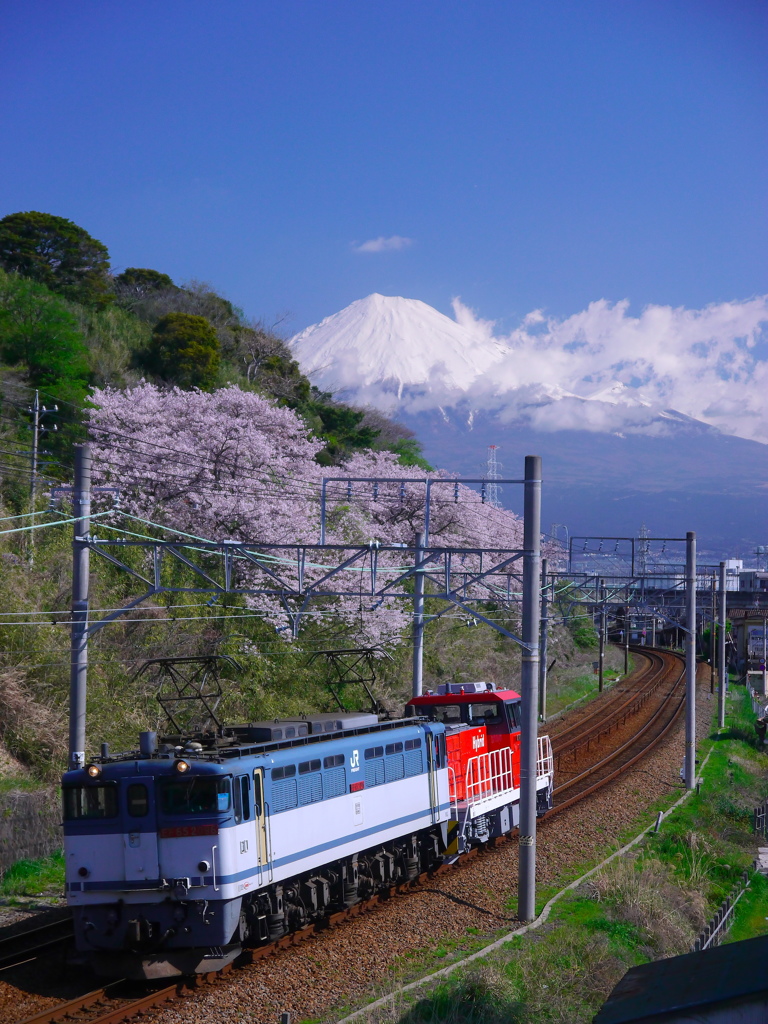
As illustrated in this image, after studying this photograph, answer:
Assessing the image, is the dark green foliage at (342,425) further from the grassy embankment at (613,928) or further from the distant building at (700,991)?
the distant building at (700,991)

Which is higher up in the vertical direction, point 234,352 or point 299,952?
point 234,352

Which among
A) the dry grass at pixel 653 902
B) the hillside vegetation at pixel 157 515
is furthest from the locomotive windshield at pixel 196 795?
the dry grass at pixel 653 902

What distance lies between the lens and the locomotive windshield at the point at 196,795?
477 inches

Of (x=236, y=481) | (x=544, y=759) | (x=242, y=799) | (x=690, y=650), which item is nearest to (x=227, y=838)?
(x=242, y=799)

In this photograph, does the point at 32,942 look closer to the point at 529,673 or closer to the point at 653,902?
the point at 529,673

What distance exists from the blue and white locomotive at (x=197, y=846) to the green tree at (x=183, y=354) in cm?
3501

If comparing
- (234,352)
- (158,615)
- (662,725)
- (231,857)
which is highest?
(234,352)

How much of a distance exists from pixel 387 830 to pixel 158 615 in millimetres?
13203

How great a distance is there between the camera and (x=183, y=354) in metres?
47.3

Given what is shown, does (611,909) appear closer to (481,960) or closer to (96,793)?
(481,960)

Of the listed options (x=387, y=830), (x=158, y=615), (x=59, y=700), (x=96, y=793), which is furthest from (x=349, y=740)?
(x=158, y=615)

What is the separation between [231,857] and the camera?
12180 mm

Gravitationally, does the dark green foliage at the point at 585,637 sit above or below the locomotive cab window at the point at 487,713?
below

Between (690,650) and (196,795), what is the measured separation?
1846 cm
